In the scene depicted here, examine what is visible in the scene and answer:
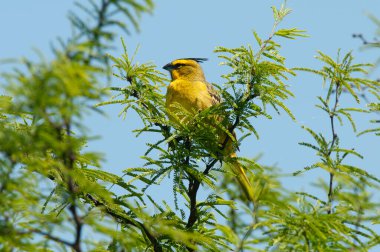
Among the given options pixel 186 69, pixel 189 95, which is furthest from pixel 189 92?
pixel 186 69

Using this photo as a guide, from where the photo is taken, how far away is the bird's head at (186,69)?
23.0 feet

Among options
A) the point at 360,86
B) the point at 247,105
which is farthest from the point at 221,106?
the point at 360,86

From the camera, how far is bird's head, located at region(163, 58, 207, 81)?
23.0 ft

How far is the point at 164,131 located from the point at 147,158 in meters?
0.29

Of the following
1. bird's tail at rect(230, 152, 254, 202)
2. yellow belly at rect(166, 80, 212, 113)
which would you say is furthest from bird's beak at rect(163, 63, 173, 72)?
bird's tail at rect(230, 152, 254, 202)

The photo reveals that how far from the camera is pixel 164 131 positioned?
4.64 m

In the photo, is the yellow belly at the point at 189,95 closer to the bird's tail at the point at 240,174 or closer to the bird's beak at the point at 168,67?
the bird's beak at the point at 168,67

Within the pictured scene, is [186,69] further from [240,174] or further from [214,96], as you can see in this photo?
[240,174]

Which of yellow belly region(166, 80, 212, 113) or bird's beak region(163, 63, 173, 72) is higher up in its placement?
bird's beak region(163, 63, 173, 72)

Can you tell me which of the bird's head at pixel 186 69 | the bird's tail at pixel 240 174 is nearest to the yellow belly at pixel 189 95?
the bird's head at pixel 186 69

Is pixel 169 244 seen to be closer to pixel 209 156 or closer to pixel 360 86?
pixel 209 156

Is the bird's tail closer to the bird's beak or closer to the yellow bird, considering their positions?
the yellow bird

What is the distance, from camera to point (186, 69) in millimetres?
7113

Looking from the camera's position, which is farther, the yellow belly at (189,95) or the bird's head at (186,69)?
the bird's head at (186,69)
